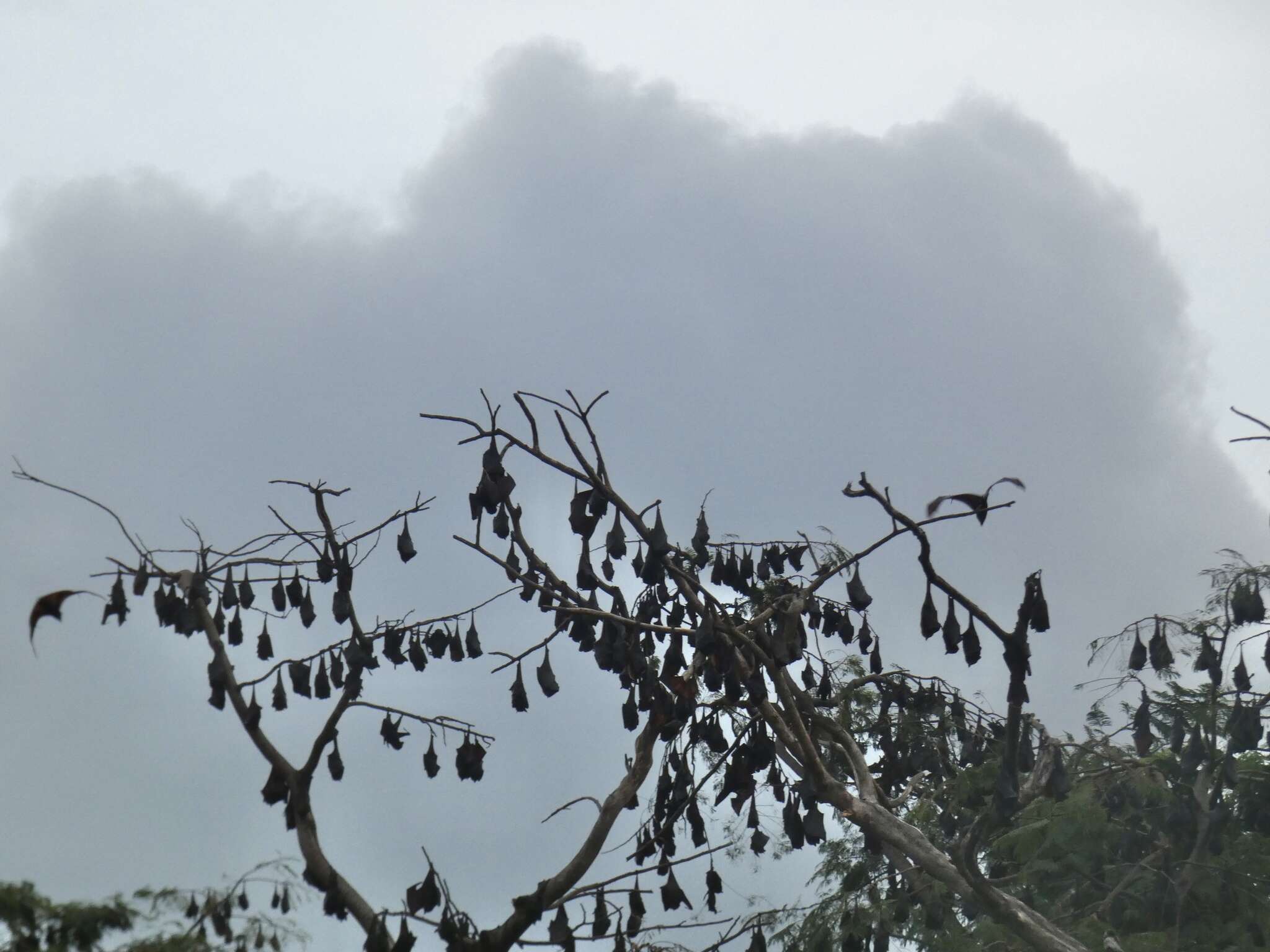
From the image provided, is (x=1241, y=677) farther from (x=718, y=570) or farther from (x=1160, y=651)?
(x=718, y=570)

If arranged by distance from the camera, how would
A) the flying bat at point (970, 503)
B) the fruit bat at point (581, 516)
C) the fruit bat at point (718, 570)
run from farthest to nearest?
the fruit bat at point (718, 570), the fruit bat at point (581, 516), the flying bat at point (970, 503)

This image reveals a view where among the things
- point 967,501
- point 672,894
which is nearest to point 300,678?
point 672,894

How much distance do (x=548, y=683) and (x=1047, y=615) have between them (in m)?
4.55

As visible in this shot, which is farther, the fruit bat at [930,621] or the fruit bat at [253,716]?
the fruit bat at [253,716]

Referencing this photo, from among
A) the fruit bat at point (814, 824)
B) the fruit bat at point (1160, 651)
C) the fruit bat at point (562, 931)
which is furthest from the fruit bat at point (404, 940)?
the fruit bat at point (1160, 651)

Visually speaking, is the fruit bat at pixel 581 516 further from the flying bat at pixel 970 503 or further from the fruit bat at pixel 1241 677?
the fruit bat at pixel 1241 677

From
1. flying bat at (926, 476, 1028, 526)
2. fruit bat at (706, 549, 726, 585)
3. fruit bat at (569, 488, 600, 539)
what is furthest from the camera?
fruit bat at (706, 549, 726, 585)

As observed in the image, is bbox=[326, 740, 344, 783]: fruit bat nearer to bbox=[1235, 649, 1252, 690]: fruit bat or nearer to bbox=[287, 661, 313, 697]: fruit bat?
bbox=[287, 661, 313, 697]: fruit bat

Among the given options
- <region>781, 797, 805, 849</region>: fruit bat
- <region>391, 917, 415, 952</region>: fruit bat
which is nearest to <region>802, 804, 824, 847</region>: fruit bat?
<region>781, 797, 805, 849</region>: fruit bat

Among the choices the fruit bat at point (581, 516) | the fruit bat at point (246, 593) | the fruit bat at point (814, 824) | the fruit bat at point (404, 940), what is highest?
A: the fruit bat at point (246, 593)

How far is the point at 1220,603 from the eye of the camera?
11625mm

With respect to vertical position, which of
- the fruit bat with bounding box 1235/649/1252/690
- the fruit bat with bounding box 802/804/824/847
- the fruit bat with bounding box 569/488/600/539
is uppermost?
the fruit bat with bounding box 569/488/600/539

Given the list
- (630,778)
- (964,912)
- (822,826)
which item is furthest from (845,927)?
(630,778)

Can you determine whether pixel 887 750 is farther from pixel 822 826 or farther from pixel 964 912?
pixel 822 826
